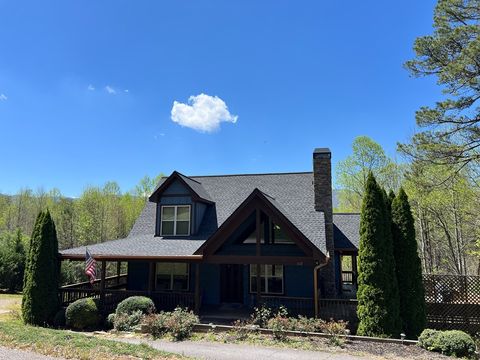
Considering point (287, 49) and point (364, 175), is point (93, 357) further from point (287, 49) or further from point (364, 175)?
point (364, 175)

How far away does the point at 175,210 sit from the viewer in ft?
57.9

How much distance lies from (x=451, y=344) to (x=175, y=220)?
40.1 feet

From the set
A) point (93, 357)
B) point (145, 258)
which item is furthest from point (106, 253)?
point (93, 357)

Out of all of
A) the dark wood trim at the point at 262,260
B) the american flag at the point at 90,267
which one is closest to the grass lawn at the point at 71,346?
the american flag at the point at 90,267

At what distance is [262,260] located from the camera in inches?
531

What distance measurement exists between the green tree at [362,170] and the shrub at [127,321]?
71.7 ft

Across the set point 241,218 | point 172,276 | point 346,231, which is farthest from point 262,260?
point 346,231

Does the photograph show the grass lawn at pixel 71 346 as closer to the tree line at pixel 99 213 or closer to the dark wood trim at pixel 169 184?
the dark wood trim at pixel 169 184

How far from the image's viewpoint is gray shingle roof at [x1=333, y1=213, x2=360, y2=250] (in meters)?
16.5

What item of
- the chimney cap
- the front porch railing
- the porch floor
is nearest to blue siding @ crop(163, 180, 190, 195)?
the front porch railing

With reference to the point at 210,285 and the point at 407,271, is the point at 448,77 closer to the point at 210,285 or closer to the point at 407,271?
the point at 407,271

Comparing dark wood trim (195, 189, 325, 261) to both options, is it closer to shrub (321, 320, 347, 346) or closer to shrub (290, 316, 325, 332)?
shrub (290, 316, 325, 332)

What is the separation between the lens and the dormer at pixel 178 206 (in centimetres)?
1731

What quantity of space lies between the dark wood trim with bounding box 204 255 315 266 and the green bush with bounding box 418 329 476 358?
4.31 meters
